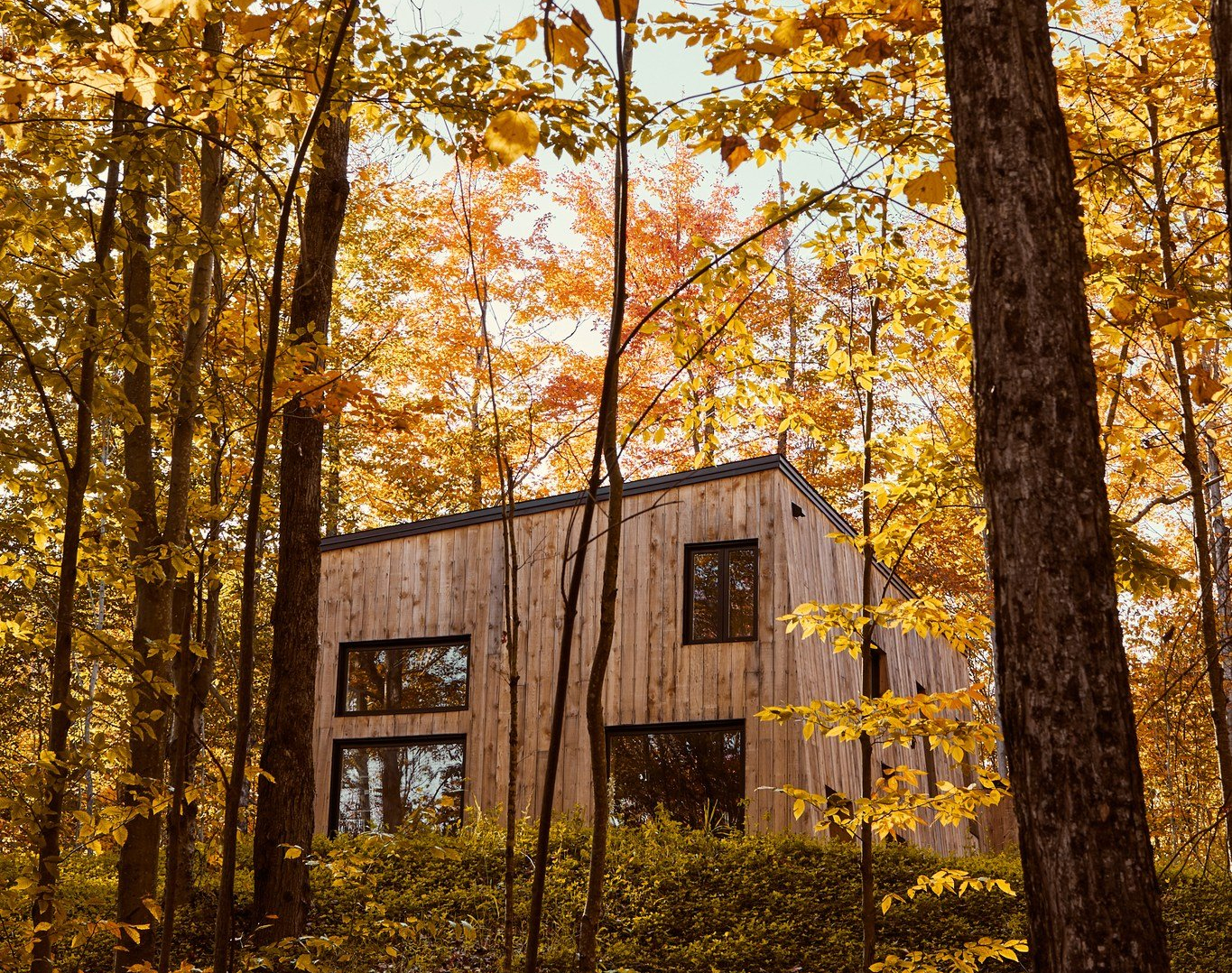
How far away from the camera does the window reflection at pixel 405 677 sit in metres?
12.9

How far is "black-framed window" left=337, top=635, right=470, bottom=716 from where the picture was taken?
42.3 feet

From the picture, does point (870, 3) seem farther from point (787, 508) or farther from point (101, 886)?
point (101, 886)

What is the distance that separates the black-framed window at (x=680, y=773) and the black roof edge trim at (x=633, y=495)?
257 centimetres

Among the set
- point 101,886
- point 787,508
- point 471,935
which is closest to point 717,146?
point 471,935

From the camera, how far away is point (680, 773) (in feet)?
37.8

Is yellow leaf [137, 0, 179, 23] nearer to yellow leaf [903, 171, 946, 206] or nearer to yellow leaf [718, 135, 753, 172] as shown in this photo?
yellow leaf [718, 135, 753, 172]

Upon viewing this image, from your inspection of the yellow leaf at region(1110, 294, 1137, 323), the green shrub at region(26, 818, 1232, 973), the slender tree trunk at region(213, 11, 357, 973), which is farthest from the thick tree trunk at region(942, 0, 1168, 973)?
the green shrub at region(26, 818, 1232, 973)

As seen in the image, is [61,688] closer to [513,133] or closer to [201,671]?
[201,671]

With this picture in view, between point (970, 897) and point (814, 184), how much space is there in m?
6.68

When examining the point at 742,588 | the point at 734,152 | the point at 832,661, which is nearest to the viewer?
the point at 734,152

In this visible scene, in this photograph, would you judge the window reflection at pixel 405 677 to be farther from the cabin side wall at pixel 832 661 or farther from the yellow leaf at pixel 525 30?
the yellow leaf at pixel 525 30

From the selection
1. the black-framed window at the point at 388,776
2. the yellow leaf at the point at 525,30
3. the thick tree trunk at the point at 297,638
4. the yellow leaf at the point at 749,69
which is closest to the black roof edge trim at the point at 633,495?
the black-framed window at the point at 388,776

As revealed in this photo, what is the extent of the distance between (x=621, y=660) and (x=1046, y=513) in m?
9.83

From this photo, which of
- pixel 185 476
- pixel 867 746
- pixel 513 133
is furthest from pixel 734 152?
pixel 185 476
